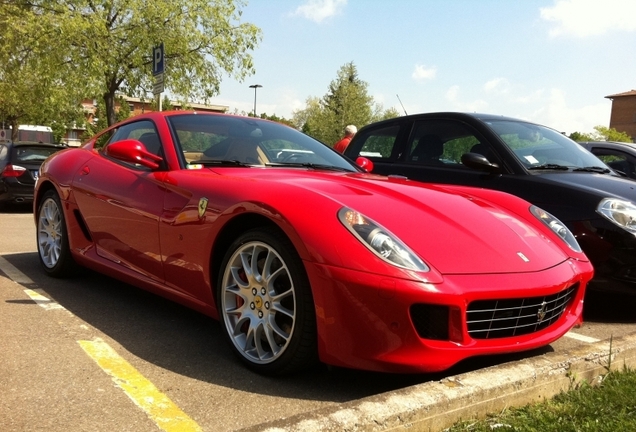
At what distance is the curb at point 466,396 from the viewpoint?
→ 6.52ft

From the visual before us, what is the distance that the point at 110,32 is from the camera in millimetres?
18641

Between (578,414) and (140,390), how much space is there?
67.6 inches

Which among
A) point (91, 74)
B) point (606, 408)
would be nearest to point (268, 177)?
point (606, 408)

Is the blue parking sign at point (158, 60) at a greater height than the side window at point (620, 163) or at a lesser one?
greater

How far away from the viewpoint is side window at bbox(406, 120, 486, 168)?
5.20 meters

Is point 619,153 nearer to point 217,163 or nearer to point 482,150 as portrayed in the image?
point 482,150

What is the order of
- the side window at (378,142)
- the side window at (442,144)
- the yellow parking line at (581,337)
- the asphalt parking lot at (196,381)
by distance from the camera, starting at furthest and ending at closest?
the side window at (378,142), the side window at (442,144), the yellow parking line at (581,337), the asphalt parking lot at (196,381)

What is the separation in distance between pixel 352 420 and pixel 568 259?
5.20 ft

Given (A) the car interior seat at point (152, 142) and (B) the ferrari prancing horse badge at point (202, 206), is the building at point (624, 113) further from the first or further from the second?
(B) the ferrari prancing horse badge at point (202, 206)

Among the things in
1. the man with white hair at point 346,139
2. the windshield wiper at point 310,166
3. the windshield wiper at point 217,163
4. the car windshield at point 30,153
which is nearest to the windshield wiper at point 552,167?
the windshield wiper at point 310,166

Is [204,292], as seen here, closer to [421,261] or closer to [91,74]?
[421,261]

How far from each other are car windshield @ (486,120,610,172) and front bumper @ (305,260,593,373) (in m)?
2.57

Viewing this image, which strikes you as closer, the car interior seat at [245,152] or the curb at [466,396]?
the curb at [466,396]

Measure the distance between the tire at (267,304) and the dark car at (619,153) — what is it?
6506 mm
